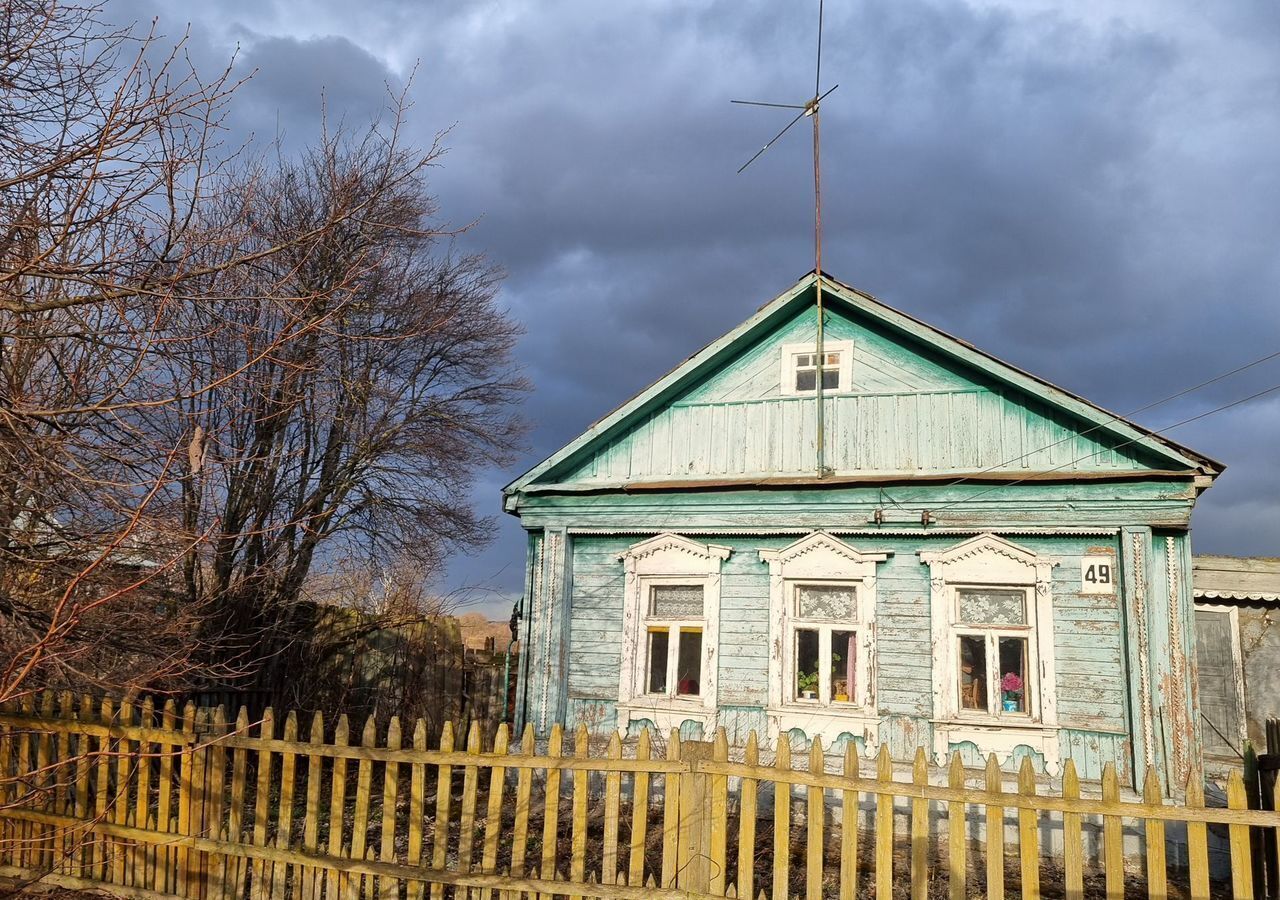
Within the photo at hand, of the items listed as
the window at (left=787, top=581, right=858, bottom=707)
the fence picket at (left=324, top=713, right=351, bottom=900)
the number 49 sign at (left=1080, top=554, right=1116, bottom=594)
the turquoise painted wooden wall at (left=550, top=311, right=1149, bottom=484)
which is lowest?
the fence picket at (left=324, top=713, right=351, bottom=900)

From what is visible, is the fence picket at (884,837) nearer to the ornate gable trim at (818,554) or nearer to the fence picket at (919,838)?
the fence picket at (919,838)

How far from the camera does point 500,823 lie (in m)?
6.47

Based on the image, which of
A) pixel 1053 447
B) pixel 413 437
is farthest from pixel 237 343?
pixel 1053 447

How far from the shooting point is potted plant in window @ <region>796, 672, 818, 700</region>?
1024cm

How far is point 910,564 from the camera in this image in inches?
397

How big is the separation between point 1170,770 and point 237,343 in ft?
40.2

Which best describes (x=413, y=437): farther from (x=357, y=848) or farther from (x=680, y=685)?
(x=357, y=848)

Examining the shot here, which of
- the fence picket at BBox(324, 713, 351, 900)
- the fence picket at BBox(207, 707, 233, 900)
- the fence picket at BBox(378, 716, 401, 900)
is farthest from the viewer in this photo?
the fence picket at BBox(207, 707, 233, 900)

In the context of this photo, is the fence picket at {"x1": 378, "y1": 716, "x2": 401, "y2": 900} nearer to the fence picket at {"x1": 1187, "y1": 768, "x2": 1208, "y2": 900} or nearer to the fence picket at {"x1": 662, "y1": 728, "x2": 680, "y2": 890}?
the fence picket at {"x1": 662, "y1": 728, "x2": 680, "y2": 890}

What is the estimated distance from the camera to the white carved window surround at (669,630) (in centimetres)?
1065

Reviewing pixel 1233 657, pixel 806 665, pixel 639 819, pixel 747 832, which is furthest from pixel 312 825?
pixel 1233 657

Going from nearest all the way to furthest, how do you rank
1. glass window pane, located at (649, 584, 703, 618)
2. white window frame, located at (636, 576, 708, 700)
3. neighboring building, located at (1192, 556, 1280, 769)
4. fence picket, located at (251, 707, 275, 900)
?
fence picket, located at (251, 707, 275, 900) < white window frame, located at (636, 576, 708, 700) < glass window pane, located at (649, 584, 703, 618) < neighboring building, located at (1192, 556, 1280, 769)

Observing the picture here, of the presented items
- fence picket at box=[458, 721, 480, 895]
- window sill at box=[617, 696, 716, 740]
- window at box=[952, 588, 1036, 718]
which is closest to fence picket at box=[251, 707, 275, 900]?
fence picket at box=[458, 721, 480, 895]

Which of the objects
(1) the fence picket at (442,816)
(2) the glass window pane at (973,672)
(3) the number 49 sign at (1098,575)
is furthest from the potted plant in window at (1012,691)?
(1) the fence picket at (442,816)
